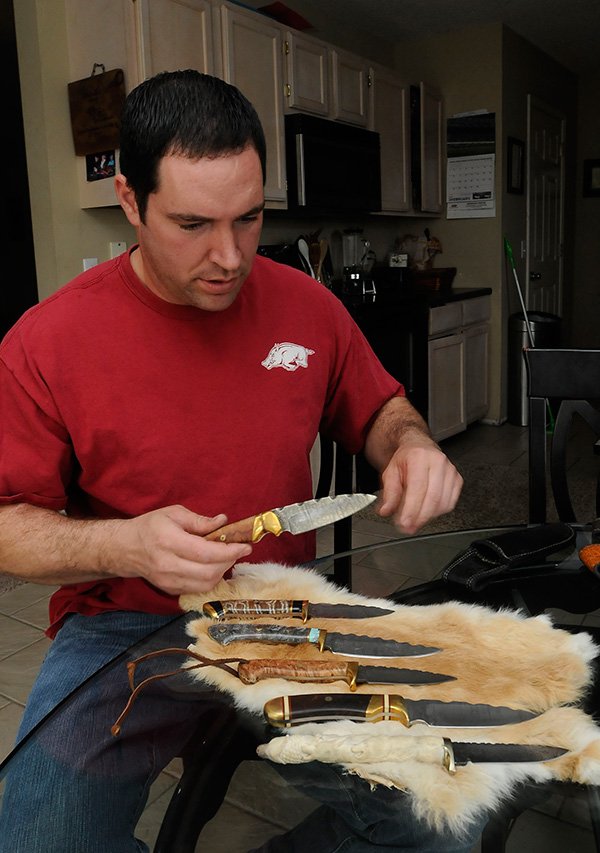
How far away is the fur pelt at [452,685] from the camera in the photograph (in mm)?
644

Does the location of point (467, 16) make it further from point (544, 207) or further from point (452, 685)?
point (452, 685)

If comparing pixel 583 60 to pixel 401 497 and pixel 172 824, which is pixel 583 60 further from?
pixel 172 824

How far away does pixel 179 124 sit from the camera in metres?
1.06

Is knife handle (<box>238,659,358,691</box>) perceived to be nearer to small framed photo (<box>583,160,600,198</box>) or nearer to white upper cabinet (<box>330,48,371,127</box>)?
white upper cabinet (<box>330,48,371,127</box>)

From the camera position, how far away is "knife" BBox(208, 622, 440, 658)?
2.80 ft

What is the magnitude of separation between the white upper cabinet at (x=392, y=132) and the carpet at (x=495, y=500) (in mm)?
1786

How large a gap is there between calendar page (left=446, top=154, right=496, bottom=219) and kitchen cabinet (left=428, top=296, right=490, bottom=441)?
0.64m

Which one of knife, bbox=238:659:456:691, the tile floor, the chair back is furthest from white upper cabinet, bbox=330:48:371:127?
knife, bbox=238:659:456:691

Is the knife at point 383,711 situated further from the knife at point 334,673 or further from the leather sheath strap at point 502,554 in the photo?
the leather sheath strap at point 502,554

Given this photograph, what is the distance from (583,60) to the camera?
6031 millimetres

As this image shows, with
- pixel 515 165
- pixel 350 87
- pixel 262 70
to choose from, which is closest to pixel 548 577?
pixel 262 70

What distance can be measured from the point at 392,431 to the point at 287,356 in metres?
0.26

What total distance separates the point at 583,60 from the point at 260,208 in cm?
605

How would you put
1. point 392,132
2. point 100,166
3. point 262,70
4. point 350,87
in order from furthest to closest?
point 392,132 → point 350,87 → point 262,70 → point 100,166
